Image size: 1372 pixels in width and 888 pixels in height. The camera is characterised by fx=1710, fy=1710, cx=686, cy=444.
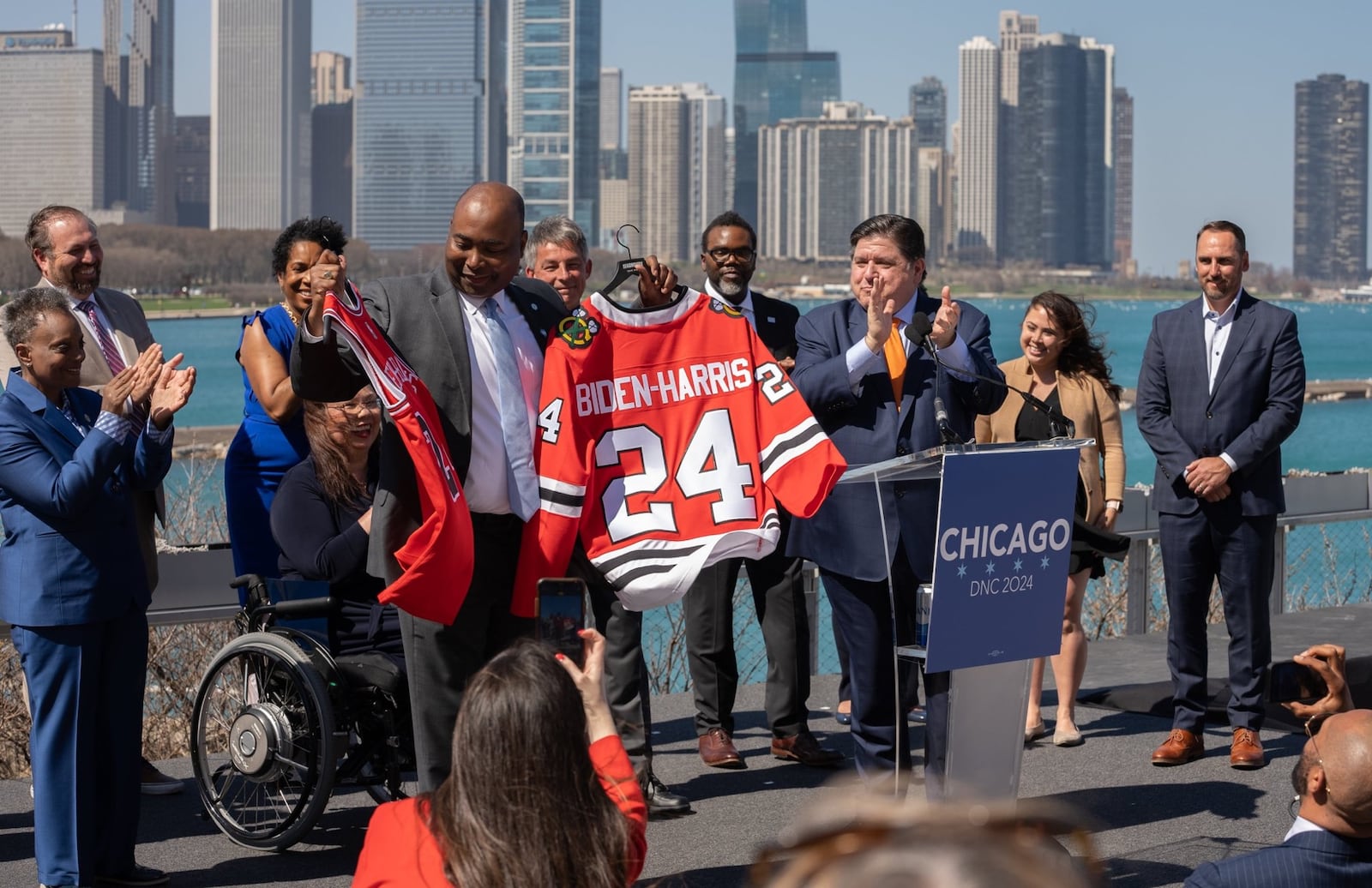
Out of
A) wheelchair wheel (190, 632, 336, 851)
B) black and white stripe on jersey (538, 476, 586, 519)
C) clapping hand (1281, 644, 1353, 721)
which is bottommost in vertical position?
wheelchair wheel (190, 632, 336, 851)

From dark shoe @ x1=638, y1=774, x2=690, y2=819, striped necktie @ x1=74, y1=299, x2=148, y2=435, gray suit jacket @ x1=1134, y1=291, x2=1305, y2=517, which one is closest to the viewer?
striped necktie @ x1=74, y1=299, x2=148, y2=435

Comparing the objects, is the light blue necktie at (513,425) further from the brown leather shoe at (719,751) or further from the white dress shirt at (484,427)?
the brown leather shoe at (719,751)

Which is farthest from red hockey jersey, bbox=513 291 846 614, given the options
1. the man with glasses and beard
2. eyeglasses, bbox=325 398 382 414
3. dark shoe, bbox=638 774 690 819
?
the man with glasses and beard

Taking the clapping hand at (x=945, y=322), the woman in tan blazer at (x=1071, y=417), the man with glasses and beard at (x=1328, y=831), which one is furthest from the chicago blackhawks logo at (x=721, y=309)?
the woman in tan blazer at (x=1071, y=417)

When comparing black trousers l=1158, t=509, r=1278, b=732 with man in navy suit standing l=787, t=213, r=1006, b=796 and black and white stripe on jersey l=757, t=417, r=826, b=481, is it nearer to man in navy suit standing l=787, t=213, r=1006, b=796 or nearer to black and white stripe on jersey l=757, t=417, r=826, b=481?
man in navy suit standing l=787, t=213, r=1006, b=796

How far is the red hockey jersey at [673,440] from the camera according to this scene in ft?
15.0

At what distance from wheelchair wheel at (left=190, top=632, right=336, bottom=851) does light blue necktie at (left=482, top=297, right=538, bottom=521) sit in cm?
121

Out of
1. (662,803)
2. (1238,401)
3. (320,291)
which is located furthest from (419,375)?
(1238,401)

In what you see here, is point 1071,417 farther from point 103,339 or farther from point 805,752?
point 103,339

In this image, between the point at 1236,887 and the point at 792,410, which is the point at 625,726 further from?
the point at 1236,887

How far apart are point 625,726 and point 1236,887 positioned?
254 centimetres

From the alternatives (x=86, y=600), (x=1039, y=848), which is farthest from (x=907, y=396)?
(x=1039, y=848)

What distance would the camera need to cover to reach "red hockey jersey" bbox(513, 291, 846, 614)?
4582mm

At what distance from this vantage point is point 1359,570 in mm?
12977
